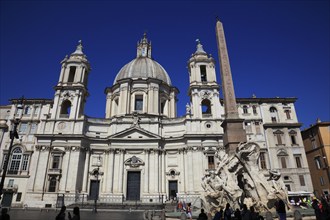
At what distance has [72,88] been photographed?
113ft

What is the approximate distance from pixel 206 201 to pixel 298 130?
965 inches

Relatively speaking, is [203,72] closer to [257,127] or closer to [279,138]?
[257,127]

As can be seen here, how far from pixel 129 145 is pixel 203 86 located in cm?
1329

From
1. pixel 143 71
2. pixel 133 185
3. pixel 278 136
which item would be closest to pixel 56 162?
pixel 133 185

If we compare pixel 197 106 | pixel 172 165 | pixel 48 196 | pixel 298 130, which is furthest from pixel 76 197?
pixel 298 130

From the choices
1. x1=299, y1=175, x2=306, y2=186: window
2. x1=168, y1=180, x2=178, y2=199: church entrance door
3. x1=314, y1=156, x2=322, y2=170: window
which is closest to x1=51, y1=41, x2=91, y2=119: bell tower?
x1=168, y1=180, x2=178, y2=199: church entrance door

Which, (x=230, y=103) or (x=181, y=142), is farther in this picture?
(x=181, y=142)

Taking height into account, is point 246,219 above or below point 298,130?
below

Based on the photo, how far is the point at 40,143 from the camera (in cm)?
3083

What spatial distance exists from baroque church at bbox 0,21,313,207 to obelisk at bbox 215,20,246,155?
14867 mm

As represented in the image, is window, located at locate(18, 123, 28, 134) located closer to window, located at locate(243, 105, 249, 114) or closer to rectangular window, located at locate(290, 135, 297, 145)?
window, located at locate(243, 105, 249, 114)

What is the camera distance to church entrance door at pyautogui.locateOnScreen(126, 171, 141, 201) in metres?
30.5

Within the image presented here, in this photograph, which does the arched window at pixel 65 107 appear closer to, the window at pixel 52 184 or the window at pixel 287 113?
the window at pixel 52 184

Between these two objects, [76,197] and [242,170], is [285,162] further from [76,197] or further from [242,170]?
[76,197]
